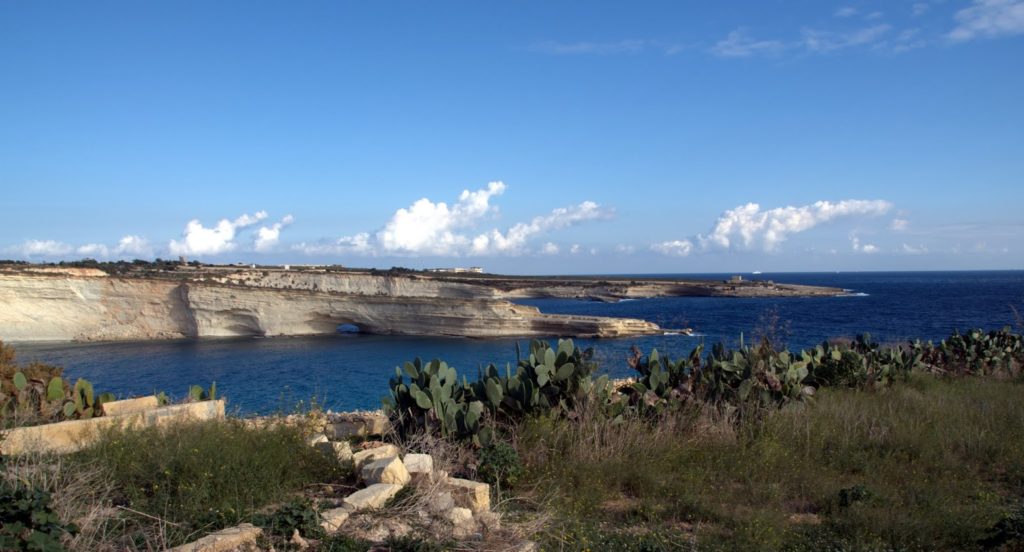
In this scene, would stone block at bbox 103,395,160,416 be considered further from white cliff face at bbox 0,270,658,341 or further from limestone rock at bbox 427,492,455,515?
white cliff face at bbox 0,270,658,341

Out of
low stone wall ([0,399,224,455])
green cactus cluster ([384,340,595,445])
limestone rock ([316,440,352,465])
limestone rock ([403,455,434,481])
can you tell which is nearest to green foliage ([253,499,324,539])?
limestone rock ([403,455,434,481])

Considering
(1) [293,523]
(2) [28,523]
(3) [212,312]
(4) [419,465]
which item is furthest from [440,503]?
(3) [212,312]

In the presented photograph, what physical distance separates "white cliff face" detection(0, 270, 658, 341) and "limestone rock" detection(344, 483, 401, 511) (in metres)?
36.1

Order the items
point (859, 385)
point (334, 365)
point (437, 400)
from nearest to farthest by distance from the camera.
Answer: point (437, 400) → point (859, 385) → point (334, 365)

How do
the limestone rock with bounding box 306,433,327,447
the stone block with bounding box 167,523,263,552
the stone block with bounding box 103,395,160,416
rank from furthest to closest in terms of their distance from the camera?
the stone block with bounding box 103,395,160,416
the limestone rock with bounding box 306,433,327,447
the stone block with bounding box 167,523,263,552

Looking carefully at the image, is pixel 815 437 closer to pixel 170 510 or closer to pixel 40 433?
pixel 170 510

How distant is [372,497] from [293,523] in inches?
26.7

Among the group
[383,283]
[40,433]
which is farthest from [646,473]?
[383,283]

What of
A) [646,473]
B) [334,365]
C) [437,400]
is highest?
[437,400]

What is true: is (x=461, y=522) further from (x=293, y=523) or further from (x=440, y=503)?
(x=293, y=523)

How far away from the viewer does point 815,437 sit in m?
6.49

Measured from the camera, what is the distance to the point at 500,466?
5.43 metres

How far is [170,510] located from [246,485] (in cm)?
54

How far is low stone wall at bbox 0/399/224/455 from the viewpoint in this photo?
5.55 meters
